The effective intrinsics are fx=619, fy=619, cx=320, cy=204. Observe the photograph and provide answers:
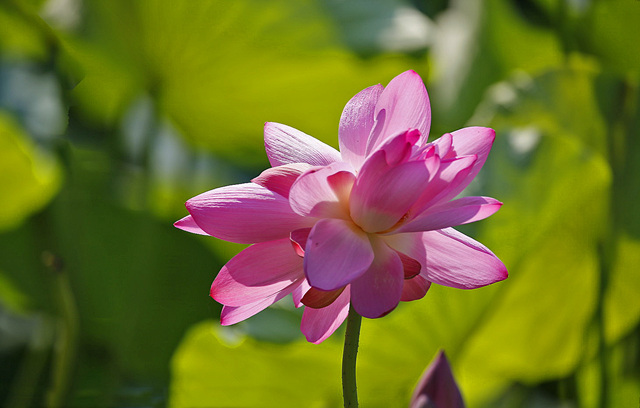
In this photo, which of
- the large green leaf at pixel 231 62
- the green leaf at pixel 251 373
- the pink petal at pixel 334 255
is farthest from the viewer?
the large green leaf at pixel 231 62

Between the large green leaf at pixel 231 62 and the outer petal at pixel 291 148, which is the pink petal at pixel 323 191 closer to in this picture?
the outer petal at pixel 291 148

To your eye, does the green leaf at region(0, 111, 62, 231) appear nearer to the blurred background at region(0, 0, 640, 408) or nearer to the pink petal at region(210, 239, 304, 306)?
the blurred background at region(0, 0, 640, 408)

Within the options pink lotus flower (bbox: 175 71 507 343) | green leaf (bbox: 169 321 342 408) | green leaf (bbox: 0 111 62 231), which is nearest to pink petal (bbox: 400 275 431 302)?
pink lotus flower (bbox: 175 71 507 343)

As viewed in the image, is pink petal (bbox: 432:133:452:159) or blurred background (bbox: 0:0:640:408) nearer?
pink petal (bbox: 432:133:452:159)

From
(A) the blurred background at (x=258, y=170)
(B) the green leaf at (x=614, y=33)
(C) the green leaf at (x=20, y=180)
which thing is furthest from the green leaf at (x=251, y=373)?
(B) the green leaf at (x=614, y=33)

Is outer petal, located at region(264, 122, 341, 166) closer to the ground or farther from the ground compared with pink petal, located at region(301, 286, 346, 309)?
farther from the ground

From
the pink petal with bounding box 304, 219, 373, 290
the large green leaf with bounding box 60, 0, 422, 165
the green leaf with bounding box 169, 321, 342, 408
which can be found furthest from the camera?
the large green leaf with bounding box 60, 0, 422, 165

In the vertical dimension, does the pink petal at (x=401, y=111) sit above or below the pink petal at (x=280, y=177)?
above

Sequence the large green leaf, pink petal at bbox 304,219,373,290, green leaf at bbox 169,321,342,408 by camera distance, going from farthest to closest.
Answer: the large green leaf
green leaf at bbox 169,321,342,408
pink petal at bbox 304,219,373,290
